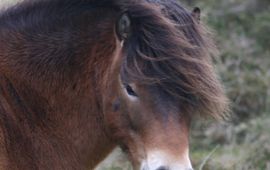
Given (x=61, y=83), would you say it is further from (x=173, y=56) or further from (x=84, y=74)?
(x=173, y=56)

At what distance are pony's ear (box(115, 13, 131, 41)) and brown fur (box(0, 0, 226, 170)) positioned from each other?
0.05 meters

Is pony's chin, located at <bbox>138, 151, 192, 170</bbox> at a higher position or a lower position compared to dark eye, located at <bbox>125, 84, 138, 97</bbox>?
lower

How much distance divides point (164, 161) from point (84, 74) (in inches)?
31.9

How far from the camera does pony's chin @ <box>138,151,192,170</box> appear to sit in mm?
4004

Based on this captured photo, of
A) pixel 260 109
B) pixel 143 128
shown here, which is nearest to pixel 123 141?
pixel 143 128

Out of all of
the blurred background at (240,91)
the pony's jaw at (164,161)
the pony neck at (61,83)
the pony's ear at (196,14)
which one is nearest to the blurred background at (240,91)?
the blurred background at (240,91)

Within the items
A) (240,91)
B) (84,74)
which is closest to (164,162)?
(84,74)

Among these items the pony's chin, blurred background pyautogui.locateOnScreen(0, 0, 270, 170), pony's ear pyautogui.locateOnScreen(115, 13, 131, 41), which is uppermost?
pony's ear pyautogui.locateOnScreen(115, 13, 131, 41)

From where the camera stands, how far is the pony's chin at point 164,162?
400 cm

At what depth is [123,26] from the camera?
14.3 feet

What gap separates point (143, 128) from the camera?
4.23 meters

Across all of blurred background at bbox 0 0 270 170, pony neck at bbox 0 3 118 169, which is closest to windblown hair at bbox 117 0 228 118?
pony neck at bbox 0 3 118 169

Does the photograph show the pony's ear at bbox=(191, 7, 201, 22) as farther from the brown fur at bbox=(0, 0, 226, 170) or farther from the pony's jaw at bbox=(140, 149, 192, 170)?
the pony's jaw at bbox=(140, 149, 192, 170)

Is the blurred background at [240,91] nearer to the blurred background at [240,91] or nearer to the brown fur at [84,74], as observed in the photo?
the blurred background at [240,91]
